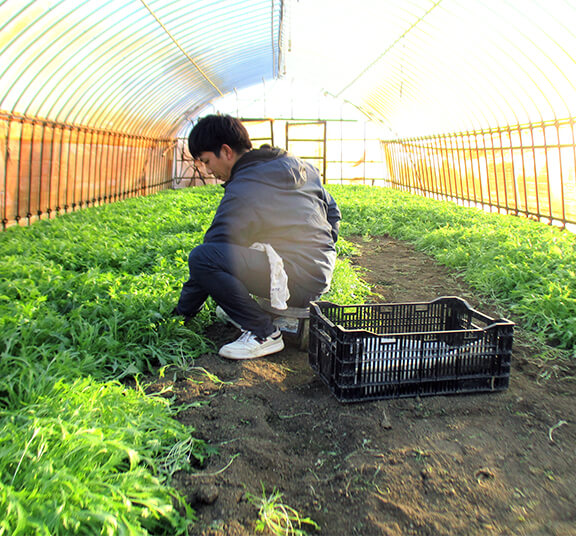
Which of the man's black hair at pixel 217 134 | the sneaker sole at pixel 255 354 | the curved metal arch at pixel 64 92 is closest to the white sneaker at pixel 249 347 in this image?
the sneaker sole at pixel 255 354

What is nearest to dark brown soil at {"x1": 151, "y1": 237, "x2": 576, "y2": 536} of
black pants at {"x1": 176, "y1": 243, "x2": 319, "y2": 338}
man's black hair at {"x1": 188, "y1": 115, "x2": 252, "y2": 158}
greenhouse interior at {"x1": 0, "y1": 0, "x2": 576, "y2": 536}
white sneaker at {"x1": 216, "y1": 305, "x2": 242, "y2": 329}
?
greenhouse interior at {"x1": 0, "y1": 0, "x2": 576, "y2": 536}

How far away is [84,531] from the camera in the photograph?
1.63 metres

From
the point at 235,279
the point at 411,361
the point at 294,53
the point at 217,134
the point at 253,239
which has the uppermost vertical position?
the point at 294,53

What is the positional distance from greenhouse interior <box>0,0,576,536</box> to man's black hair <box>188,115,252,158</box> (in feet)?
0.30

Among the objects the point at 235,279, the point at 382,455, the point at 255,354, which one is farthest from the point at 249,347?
the point at 382,455

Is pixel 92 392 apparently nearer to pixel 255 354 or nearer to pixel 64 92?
pixel 255 354

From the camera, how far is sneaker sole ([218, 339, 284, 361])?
3.40 meters

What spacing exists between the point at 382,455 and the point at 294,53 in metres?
18.9

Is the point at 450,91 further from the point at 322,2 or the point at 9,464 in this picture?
the point at 9,464

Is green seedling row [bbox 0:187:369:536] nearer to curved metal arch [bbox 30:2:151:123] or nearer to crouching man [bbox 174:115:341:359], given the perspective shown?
crouching man [bbox 174:115:341:359]

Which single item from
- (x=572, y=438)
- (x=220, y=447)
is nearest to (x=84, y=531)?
(x=220, y=447)

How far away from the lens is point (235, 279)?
Answer: 3463mm

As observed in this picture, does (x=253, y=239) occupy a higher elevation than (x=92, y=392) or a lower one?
higher

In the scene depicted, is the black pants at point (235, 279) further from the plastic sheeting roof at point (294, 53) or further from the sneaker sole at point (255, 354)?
the plastic sheeting roof at point (294, 53)
